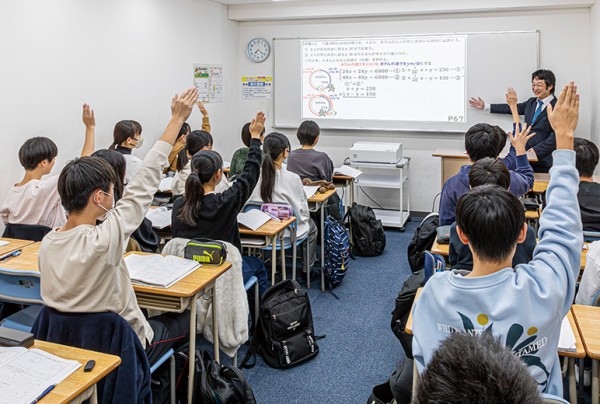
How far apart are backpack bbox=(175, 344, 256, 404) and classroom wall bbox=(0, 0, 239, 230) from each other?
7.43 ft

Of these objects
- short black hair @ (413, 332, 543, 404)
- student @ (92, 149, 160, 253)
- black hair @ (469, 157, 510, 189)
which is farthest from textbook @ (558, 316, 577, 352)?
student @ (92, 149, 160, 253)

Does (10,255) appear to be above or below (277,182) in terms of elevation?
below

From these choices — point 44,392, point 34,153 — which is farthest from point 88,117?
point 44,392

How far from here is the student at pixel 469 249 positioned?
7.02ft

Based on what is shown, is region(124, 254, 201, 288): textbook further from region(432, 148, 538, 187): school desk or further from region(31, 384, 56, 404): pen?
region(432, 148, 538, 187): school desk

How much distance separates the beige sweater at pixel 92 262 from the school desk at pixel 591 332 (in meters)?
1.63

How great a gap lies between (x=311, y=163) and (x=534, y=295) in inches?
137

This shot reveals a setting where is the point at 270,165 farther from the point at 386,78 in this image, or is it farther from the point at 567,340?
the point at 386,78

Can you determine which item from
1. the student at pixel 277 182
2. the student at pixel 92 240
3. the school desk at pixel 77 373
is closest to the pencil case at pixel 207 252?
the student at pixel 92 240

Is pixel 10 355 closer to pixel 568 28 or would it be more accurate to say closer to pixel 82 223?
pixel 82 223

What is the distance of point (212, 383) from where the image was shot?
2457 mm

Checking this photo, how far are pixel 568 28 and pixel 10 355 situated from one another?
19.6 feet

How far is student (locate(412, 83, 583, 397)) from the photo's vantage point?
4.55 ft

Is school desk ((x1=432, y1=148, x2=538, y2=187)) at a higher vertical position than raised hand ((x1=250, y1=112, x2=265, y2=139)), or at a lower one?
lower
